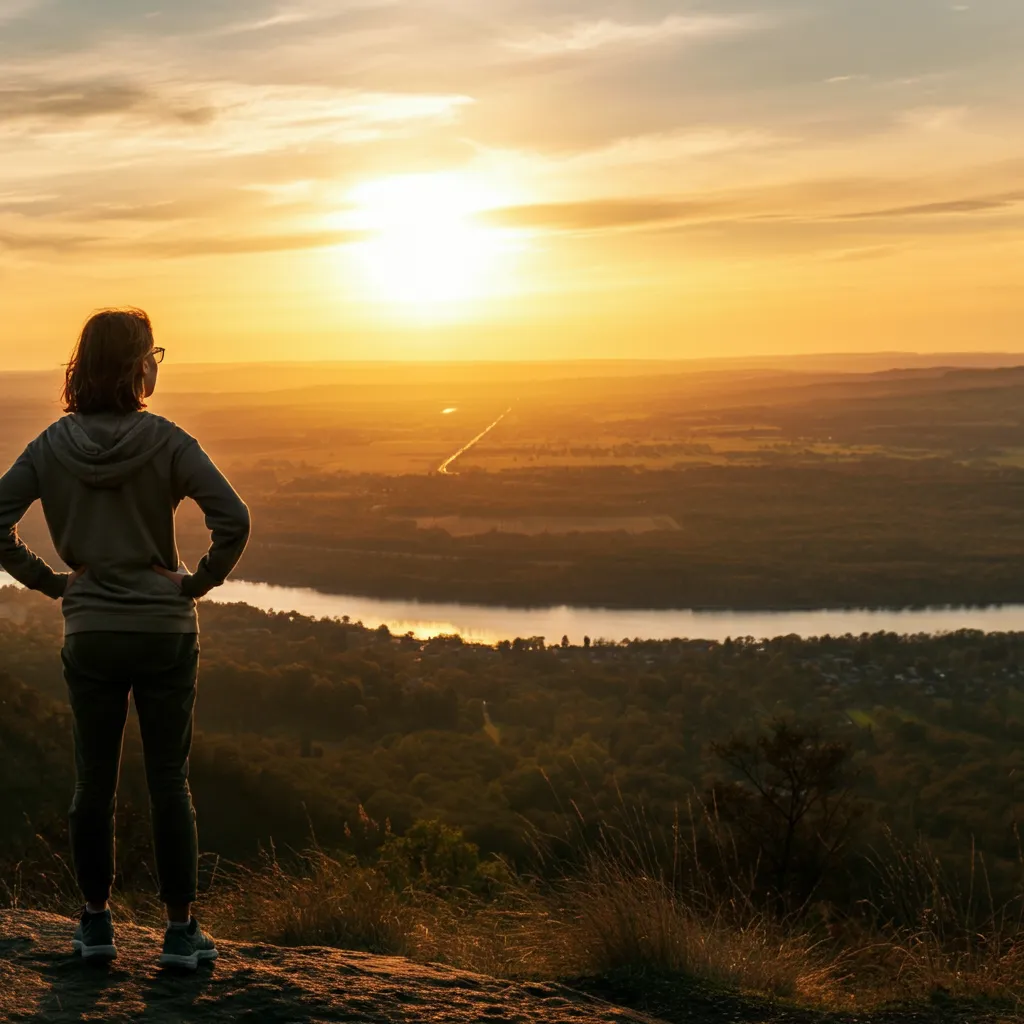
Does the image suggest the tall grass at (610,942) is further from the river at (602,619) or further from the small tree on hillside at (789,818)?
the river at (602,619)

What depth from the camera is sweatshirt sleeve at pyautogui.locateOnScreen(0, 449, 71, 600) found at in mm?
2729

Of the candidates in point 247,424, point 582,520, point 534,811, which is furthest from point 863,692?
point 247,424

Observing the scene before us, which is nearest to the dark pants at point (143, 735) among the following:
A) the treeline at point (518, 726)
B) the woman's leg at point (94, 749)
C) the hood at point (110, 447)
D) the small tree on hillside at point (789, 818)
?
the woman's leg at point (94, 749)

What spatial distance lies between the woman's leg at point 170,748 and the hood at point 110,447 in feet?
1.25

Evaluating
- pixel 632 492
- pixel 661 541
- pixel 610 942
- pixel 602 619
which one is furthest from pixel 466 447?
pixel 610 942

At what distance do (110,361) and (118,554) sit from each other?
443mm

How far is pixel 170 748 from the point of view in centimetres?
279

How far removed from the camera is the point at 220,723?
36062mm

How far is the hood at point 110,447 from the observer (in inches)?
106

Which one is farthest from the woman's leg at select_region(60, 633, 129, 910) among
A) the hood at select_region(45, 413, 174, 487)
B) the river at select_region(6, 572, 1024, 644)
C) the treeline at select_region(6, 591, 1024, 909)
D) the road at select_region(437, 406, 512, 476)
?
the road at select_region(437, 406, 512, 476)

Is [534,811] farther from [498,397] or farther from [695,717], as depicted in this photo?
[498,397]

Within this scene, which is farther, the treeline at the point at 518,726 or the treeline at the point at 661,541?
the treeline at the point at 661,541

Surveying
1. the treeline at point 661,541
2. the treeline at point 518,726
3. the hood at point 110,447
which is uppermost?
the hood at point 110,447

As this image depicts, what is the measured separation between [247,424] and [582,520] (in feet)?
158
